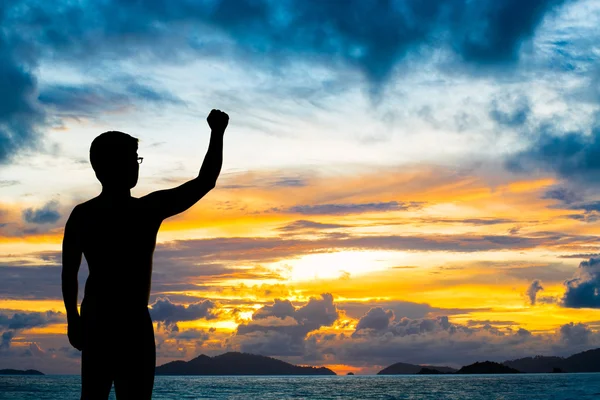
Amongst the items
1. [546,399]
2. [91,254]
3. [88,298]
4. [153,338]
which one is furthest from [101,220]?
[546,399]

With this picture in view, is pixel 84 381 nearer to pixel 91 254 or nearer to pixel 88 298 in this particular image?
pixel 88 298

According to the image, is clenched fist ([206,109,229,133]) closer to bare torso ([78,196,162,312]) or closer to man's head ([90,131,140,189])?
man's head ([90,131,140,189])

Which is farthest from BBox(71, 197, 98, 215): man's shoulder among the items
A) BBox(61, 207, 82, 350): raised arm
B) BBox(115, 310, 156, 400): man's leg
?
BBox(115, 310, 156, 400): man's leg

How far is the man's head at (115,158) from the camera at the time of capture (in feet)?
11.7

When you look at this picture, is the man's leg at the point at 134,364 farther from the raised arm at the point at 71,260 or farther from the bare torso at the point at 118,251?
the raised arm at the point at 71,260

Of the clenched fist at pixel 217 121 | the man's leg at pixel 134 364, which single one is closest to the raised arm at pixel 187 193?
the clenched fist at pixel 217 121

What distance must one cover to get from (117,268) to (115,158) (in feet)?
1.87

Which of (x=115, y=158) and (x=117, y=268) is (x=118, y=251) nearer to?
(x=117, y=268)

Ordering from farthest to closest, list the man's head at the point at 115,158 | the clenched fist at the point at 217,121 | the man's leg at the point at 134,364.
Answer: the clenched fist at the point at 217,121
the man's head at the point at 115,158
the man's leg at the point at 134,364

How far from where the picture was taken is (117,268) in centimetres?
347

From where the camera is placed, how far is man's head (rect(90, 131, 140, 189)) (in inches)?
140

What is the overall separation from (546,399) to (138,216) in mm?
91374

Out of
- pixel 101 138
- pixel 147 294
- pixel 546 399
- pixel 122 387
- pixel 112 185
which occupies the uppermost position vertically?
pixel 101 138

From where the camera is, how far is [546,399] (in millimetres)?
85688
